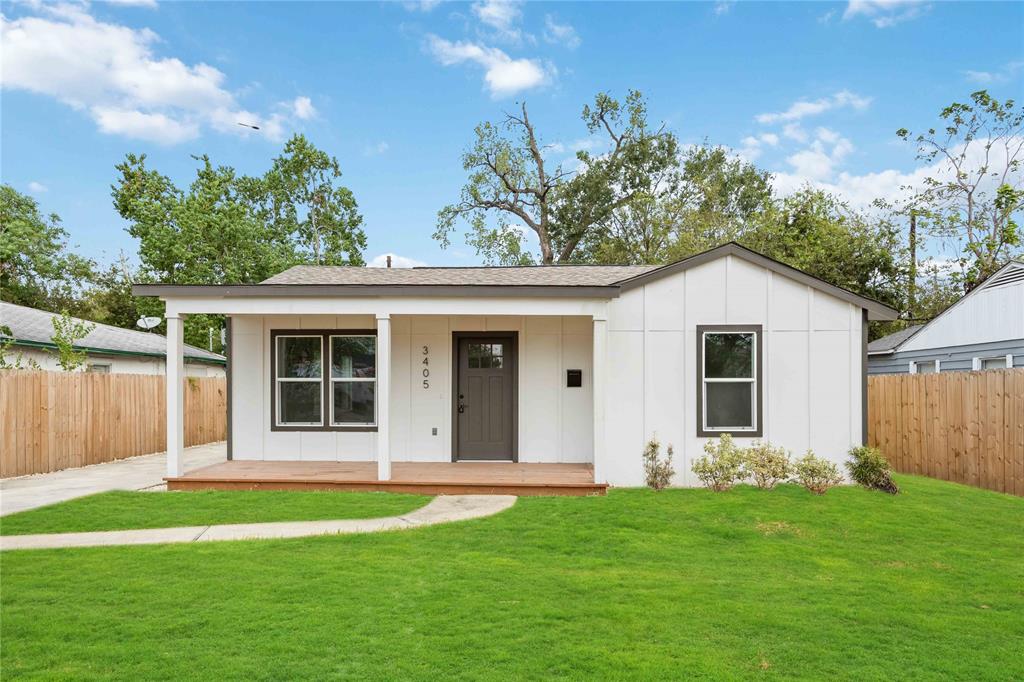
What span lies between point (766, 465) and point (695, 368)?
5.20ft

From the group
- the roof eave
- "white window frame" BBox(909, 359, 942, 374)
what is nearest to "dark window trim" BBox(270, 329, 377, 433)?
the roof eave

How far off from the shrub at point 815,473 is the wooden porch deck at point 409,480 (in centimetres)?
267

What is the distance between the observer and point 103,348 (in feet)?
50.7

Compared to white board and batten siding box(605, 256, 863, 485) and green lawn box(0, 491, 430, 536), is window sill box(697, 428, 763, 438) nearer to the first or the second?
white board and batten siding box(605, 256, 863, 485)

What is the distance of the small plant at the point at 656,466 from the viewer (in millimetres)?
9148

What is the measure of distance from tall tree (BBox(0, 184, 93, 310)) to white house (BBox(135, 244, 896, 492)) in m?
27.4

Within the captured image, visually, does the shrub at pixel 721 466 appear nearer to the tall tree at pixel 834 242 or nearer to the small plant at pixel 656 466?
the small plant at pixel 656 466

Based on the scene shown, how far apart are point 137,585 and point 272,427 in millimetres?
5826

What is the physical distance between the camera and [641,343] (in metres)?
9.41

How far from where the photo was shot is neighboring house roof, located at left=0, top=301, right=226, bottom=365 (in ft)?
44.5

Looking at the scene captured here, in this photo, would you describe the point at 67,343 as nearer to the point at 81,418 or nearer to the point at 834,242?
the point at 81,418

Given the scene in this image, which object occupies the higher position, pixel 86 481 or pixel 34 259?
pixel 34 259

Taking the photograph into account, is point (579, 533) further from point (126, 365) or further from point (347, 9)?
point (347, 9)

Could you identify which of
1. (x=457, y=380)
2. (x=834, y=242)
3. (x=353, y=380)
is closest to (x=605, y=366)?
(x=457, y=380)
